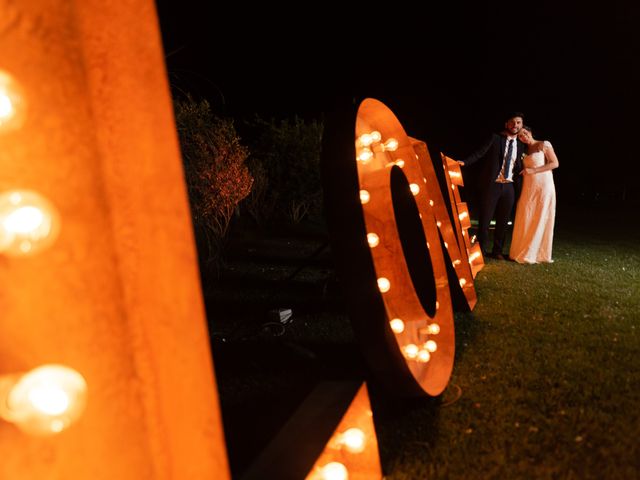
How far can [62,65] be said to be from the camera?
1236mm

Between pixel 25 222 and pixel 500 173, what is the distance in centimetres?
860

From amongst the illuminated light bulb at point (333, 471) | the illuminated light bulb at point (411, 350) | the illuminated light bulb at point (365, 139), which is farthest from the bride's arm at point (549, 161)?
the illuminated light bulb at point (333, 471)

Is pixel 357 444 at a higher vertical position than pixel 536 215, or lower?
lower

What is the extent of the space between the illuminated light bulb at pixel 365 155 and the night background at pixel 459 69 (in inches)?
367

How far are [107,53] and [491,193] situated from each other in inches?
327

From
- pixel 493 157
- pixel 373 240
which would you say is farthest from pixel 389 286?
pixel 493 157

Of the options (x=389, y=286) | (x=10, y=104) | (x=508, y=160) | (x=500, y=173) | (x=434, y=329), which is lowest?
(x=434, y=329)

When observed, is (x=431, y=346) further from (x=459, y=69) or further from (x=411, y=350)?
(x=459, y=69)

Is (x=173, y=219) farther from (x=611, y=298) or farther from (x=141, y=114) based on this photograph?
(x=611, y=298)

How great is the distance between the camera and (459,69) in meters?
28.1

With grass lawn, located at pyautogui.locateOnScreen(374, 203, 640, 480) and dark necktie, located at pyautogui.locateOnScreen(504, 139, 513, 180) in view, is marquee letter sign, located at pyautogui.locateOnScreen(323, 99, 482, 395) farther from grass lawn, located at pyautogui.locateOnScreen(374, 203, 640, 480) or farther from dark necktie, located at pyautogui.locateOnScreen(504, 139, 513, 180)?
dark necktie, located at pyautogui.locateOnScreen(504, 139, 513, 180)

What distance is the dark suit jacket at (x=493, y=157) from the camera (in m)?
8.09

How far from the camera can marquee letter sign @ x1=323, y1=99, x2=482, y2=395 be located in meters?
2.53

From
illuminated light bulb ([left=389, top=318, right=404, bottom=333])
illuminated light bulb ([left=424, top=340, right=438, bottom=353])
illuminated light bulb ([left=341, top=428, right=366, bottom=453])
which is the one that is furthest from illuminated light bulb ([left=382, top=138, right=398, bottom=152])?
illuminated light bulb ([left=341, top=428, right=366, bottom=453])
